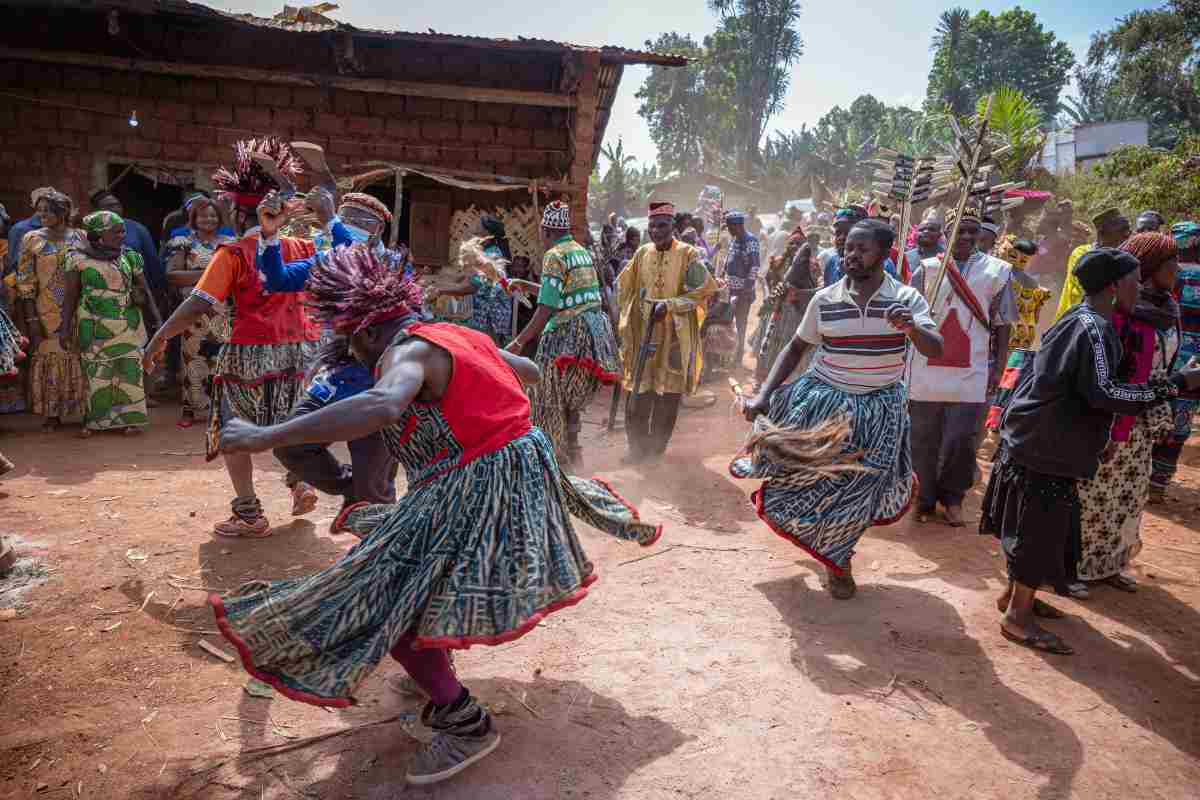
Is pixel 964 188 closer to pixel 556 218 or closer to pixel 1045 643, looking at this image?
pixel 1045 643

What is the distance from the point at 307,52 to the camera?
30.2 ft

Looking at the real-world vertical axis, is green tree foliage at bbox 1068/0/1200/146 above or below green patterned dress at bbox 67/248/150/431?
above

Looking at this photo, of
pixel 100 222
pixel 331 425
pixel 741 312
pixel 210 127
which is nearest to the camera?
pixel 331 425

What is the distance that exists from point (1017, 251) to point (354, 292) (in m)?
6.39

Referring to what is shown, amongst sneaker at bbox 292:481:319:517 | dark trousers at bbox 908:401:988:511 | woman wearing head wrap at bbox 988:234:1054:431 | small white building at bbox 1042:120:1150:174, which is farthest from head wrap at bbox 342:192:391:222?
small white building at bbox 1042:120:1150:174

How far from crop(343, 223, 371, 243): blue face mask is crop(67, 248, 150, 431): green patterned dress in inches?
122

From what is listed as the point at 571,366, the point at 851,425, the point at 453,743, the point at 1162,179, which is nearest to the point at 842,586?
the point at 851,425

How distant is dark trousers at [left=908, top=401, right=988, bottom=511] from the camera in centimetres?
509

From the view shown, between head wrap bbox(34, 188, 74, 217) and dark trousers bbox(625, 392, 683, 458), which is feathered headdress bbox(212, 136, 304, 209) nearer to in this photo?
dark trousers bbox(625, 392, 683, 458)

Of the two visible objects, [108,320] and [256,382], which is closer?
[256,382]

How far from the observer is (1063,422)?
328 centimetres

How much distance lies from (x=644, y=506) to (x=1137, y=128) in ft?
100

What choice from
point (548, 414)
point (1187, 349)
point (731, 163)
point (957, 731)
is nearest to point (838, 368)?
point (957, 731)

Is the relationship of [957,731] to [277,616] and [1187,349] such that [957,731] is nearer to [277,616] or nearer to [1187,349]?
[277,616]
